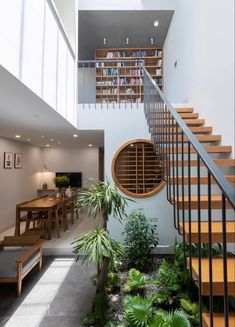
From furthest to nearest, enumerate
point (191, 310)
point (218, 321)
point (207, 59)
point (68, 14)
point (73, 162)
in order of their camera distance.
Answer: point (73, 162) < point (68, 14) < point (207, 59) < point (191, 310) < point (218, 321)

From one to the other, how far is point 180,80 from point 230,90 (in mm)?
2486

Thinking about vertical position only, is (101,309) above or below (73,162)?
below

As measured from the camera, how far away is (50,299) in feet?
9.63

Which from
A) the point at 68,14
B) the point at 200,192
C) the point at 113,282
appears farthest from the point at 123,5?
the point at 113,282

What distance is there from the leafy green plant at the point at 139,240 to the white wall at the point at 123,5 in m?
5.02

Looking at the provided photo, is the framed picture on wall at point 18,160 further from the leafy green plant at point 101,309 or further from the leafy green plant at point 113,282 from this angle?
the leafy green plant at point 101,309

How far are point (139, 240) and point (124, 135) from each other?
1.97m

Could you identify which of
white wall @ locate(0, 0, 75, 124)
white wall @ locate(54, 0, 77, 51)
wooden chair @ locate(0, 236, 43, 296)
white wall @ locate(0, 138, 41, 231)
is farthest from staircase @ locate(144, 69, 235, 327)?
white wall @ locate(0, 138, 41, 231)

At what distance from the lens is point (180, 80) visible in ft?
17.4

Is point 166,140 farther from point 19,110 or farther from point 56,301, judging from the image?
point 56,301

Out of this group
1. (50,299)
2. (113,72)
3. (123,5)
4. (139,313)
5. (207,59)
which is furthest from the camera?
(113,72)

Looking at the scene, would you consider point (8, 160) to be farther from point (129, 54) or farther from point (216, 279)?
point (216, 279)

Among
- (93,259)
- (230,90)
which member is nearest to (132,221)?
(93,259)

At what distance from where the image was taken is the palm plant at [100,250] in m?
2.49
